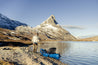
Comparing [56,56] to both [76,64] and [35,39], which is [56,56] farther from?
[35,39]

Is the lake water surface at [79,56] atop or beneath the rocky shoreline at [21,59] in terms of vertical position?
beneath

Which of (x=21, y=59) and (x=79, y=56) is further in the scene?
(x=79, y=56)

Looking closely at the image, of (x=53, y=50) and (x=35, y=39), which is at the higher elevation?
(x=35, y=39)

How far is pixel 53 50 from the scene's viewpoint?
3612cm

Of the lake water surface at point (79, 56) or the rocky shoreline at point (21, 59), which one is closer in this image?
the rocky shoreline at point (21, 59)

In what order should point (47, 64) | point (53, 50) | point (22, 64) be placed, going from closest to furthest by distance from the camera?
1. point (22, 64)
2. point (47, 64)
3. point (53, 50)

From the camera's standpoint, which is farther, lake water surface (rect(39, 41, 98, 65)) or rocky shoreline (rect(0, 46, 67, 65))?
lake water surface (rect(39, 41, 98, 65))

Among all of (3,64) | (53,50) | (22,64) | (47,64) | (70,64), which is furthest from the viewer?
(53,50)

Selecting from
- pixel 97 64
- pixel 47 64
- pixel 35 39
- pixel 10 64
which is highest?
pixel 35 39

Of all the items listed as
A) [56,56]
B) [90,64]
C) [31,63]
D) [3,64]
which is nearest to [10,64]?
[3,64]

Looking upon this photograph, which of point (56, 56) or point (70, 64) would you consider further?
point (56, 56)

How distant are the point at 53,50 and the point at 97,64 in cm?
1536

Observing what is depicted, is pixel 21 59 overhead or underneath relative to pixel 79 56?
overhead

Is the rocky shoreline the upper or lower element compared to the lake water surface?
upper
